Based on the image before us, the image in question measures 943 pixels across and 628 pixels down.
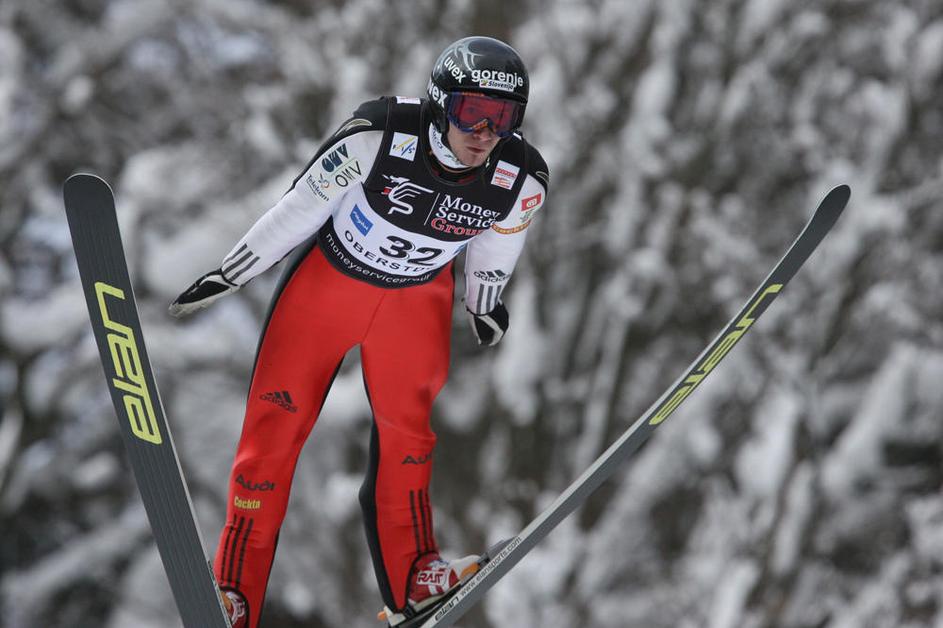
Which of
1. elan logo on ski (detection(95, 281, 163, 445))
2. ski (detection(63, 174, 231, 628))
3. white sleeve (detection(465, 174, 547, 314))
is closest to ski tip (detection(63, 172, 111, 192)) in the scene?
ski (detection(63, 174, 231, 628))

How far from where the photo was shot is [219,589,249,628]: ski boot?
2.41 meters

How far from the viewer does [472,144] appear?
7.17ft

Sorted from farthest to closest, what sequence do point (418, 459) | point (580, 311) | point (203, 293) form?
point (580, 311)
point (418, 459)
point (203, 293)

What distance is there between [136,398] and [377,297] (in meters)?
0.66

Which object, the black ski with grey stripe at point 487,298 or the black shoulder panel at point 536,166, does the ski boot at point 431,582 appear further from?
the black shoulder panel at point 536,166

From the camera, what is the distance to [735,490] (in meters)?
8.42

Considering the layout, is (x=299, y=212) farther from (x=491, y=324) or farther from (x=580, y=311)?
(x=580, y=311)

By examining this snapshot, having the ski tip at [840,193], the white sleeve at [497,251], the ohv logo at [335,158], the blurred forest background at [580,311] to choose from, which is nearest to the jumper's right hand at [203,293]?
the ohv logo at [335,158]

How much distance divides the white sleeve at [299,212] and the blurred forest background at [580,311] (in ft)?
19.9

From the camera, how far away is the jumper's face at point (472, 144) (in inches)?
85.7

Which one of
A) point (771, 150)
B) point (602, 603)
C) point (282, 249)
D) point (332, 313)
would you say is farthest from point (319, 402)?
point (771, 150)

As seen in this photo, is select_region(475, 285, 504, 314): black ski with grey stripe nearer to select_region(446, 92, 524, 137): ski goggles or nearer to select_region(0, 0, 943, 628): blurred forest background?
select_region(446, 92, 524, 137): ski goggles

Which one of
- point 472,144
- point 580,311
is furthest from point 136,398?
point 580,311

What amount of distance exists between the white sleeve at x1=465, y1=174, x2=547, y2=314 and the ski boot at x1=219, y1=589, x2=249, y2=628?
0.96 m
